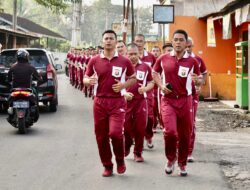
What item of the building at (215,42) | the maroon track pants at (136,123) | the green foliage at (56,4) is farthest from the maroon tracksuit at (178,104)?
the green foliage at (56,4)

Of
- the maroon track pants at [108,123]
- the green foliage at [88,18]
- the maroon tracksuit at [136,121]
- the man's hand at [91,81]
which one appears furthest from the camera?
the green foliage at [88,18]

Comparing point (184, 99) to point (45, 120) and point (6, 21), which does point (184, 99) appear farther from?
point (6, 21)

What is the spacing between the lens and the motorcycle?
474 inches

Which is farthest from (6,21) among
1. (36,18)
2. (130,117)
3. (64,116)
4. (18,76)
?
(36,18)

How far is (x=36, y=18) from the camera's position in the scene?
109m

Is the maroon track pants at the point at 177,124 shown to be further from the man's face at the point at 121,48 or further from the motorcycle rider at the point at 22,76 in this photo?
the motorcycle rider at the point at 22,76

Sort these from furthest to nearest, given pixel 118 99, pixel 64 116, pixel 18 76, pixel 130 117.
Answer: pixel 64 116
pixel 18 76
pixel 130 117
pixel 118 99

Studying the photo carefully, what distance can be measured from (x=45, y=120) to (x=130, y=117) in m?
5.92

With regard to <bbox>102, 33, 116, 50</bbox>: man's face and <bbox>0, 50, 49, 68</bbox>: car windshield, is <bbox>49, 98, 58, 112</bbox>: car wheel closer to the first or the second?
<bbox>0, 50, 49, 68</bbox>: car windshield

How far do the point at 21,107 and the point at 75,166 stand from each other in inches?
151

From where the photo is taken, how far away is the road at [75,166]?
742 centimetres

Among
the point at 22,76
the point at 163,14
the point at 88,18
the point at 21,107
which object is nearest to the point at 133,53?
the point at 21,107

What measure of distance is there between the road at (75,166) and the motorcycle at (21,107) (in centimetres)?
25

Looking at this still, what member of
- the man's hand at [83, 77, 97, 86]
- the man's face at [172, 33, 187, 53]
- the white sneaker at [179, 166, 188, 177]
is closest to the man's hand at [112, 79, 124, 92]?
the man's hand at [83, 77, 97, 86]
